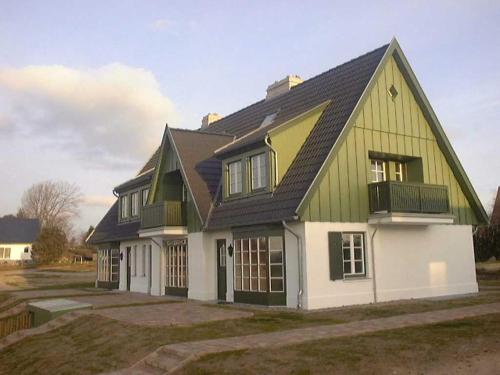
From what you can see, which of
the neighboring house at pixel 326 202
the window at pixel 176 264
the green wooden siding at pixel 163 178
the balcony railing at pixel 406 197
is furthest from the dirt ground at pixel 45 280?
the balcony railing at pixel 406 197

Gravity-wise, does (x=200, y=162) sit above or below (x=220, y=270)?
above

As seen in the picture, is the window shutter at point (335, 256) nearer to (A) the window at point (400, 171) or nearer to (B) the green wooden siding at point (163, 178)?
(A) the window at point (400, 171)

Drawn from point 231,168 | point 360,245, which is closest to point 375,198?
point 360,245

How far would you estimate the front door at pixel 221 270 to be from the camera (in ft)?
63.8

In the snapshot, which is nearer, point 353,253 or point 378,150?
point 353,253

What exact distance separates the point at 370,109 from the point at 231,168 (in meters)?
5.44

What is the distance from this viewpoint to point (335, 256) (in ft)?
52.6

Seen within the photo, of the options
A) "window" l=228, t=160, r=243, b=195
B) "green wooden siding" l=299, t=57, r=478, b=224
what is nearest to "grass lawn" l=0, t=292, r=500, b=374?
"green wooden siding" l=299, t=57, r=478, b=224

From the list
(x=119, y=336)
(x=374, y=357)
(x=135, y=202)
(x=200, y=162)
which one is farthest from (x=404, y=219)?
(x=135, y=202)

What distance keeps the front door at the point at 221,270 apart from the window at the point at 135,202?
8.41 metres

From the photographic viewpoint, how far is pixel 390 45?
18156mm

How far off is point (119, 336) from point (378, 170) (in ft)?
35.6

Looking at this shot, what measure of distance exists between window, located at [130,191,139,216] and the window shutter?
13.6 meters

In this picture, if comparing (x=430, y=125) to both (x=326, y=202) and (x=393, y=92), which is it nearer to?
(x=393, y=92)
